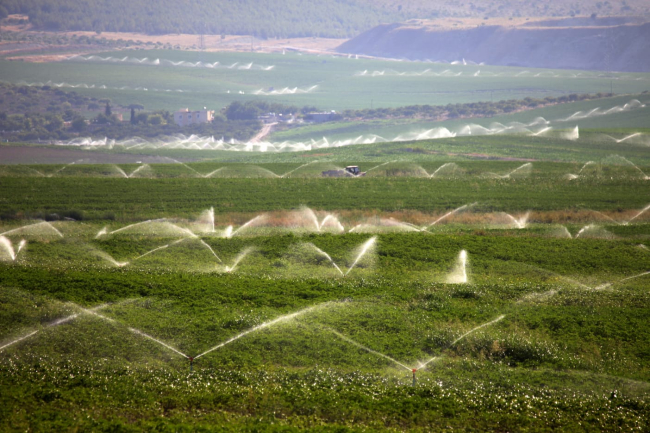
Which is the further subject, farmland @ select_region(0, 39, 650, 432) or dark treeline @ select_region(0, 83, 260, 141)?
dark treeline @ select_region(0, 83, 260, 141)

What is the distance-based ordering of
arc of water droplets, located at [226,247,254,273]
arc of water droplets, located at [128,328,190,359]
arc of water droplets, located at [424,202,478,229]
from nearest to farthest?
arc of water droplets, located at [128,328,190,359] < arc of water droplets, located at [226,247,254,273] < arc of water droplets, located at [424,202,478,229]

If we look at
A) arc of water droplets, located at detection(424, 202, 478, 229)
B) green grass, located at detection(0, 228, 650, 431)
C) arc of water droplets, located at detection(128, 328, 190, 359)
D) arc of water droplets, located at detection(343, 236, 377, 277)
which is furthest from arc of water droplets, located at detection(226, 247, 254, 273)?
arc of water droplets, located at detection(424, 202, 478, 229)

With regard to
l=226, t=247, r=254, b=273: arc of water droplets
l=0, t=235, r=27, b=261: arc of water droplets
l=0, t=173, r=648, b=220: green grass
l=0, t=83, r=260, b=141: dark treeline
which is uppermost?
l=0, t=235, r=27, b=261: arc of water droplets

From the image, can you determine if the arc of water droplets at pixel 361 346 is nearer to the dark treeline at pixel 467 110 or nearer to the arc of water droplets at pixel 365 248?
the arc of water droplets at pixel 365 248

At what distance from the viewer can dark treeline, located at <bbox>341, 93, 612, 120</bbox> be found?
141550 millimetres

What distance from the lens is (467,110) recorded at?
479 feet

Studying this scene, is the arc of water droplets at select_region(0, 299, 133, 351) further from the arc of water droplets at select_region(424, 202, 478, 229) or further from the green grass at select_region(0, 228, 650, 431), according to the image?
the arc of water droplets at select_region(424, 202, 478, 229)

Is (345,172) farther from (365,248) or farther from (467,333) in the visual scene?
(467,333)

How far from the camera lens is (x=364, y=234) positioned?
3741 centimetres

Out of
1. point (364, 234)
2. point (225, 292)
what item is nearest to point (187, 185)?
point (364, 234)

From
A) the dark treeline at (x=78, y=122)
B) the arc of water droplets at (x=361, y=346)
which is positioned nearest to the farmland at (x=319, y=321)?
the arc of water droplets at (x=361, y=346)

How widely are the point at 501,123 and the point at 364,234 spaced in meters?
96.5

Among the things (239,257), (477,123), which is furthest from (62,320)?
(477,123)

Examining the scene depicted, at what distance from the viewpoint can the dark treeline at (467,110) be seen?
141550 millimetres
